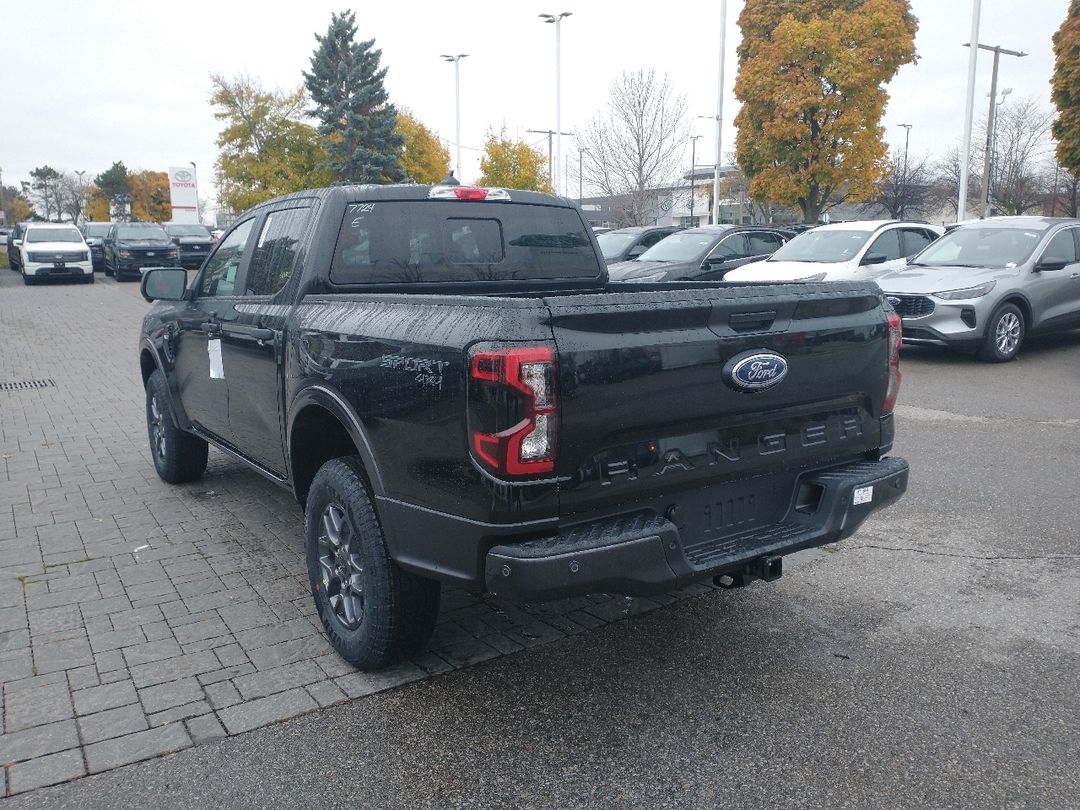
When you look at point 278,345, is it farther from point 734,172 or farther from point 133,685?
point 734,172

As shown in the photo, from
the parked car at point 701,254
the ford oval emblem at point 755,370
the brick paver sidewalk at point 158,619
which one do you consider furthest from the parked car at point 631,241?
the ford oval emblem at point 755,370

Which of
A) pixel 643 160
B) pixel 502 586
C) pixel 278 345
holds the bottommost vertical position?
pixel 502 586

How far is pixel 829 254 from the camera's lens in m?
13.3

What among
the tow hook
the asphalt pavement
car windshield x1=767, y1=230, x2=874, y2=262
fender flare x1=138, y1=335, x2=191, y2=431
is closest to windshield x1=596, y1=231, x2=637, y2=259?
car windshield x1=767, y1=230, x2=874, y2=262

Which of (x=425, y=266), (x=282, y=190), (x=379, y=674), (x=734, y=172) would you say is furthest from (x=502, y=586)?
(x=734, y=172)

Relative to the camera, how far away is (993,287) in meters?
10.8

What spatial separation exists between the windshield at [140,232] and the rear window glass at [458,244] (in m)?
27.9

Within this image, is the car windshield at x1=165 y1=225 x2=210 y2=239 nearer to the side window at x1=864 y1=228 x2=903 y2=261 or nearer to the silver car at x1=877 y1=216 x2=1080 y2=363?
the side window at x1=864 y1=228 x2=903 y2=261

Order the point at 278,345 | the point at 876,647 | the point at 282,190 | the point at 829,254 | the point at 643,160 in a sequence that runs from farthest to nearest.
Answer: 1. the point at 282,190
2. the point at 643,160
3. the point at 829,254
4. the point at 278,345
5. the point at 876,647

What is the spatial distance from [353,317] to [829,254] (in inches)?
436

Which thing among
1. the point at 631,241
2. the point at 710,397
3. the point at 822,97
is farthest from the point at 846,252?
the point at 822,97

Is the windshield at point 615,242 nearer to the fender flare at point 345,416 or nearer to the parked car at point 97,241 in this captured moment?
the fender flare at point 345,416

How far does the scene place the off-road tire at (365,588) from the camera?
11.2 feet

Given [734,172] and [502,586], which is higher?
[734,172]
